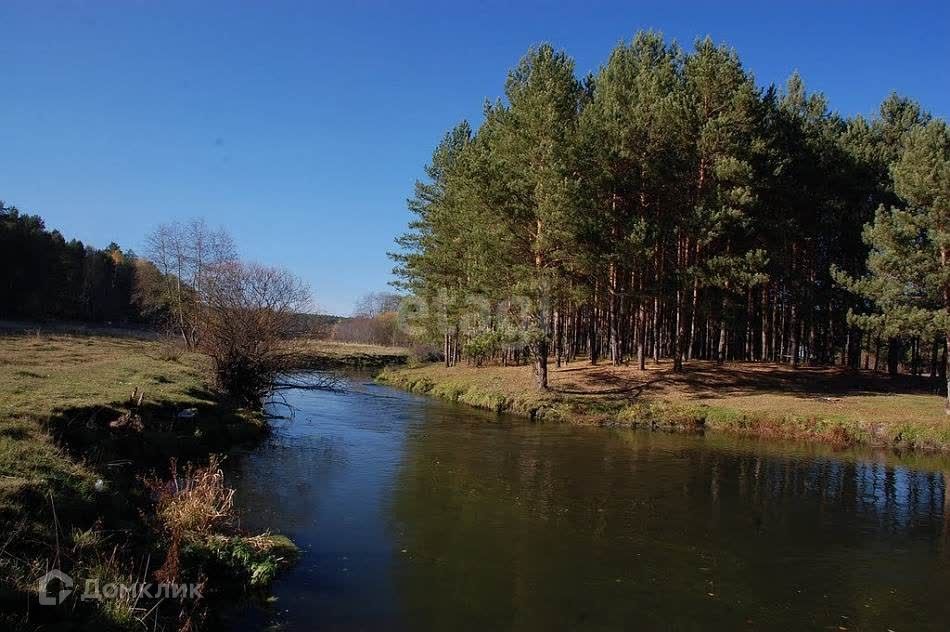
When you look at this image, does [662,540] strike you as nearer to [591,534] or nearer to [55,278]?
[591,534]

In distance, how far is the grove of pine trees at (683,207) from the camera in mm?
26156

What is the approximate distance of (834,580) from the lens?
10.6 meters

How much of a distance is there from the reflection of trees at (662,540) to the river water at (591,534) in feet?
0.15

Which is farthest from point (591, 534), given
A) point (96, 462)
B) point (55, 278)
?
point (55, 278)

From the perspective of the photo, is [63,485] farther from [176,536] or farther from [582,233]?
[582,233]

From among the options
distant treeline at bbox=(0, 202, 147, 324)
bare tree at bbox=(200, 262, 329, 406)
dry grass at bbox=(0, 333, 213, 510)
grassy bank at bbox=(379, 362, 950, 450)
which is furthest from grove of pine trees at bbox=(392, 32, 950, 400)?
distant treeline at bbox=(0, 202, 147, 324)

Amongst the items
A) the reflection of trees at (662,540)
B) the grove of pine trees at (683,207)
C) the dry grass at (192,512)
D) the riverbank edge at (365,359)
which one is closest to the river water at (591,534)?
the reflection of trees at (662,540)

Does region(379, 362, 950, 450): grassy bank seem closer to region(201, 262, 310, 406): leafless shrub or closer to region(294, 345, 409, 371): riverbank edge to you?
region(201, 262, 310, 406): leafless shrub

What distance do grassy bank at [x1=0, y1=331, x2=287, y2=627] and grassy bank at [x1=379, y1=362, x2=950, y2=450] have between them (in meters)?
14.6

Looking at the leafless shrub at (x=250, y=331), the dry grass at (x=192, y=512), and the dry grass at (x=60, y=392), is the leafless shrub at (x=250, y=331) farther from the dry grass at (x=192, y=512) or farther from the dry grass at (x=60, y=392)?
the dry grass at (x=192, y=512)

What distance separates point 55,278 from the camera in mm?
63312

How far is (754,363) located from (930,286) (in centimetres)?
1283

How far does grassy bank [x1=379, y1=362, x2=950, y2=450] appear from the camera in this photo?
25172 mm

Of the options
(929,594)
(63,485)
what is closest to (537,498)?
(929,594)
